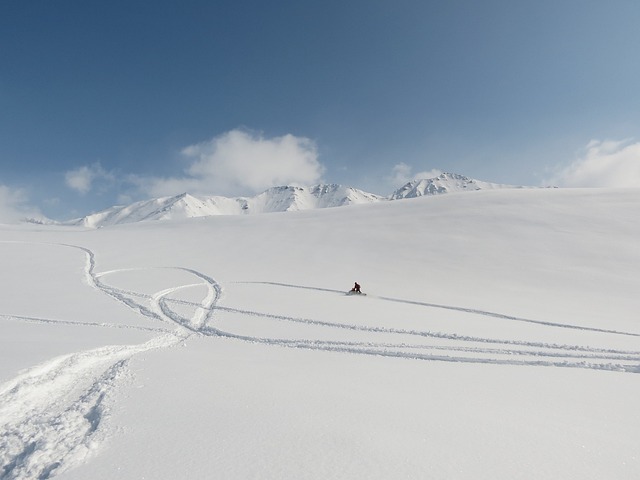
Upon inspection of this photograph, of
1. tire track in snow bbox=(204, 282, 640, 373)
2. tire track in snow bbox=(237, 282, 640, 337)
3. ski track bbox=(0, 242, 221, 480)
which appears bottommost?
ski track bbox=(0, 242, 221, 480)

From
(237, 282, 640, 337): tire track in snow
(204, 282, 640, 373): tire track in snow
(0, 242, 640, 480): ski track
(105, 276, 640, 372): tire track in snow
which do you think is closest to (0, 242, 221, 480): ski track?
(0, 242, 640, 480): ski track

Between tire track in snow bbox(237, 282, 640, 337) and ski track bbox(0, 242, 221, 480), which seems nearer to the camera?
ski track bbox(0, 242, 221, 480)

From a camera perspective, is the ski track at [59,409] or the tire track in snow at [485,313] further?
the tire track in snow at [485,313]

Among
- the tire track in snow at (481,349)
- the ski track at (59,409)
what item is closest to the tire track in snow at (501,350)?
the tire track in snow at (481,349)

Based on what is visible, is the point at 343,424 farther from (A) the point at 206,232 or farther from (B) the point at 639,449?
(A) the point at 206,232

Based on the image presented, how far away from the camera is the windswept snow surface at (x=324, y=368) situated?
530 centimetres

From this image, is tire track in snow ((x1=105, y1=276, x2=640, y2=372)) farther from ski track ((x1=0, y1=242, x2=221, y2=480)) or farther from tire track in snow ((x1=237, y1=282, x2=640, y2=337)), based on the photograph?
ski track ((x1=0, y1=242, x2=221, y2=480))

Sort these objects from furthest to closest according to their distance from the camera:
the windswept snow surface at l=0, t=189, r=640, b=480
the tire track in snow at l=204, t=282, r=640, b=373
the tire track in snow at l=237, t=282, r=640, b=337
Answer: the tire track in snow at l=237, t=282, r=640, b=337 < the tire track in snow at l=204, t=282, r=640, b=373 < the windswept snow surface at l=0, t=189, r=640, b=480

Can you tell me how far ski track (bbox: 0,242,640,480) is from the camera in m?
5.65

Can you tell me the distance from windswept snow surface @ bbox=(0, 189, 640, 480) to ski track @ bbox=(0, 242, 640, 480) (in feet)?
0.16

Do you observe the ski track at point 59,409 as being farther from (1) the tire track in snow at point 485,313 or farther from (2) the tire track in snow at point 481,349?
(1) the tire track in snow at point 485,313

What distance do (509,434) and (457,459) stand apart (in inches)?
49.5

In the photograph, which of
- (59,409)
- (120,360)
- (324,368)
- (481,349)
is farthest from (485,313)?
(59,409)

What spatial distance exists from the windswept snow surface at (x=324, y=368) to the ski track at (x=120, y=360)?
0.05 meters
